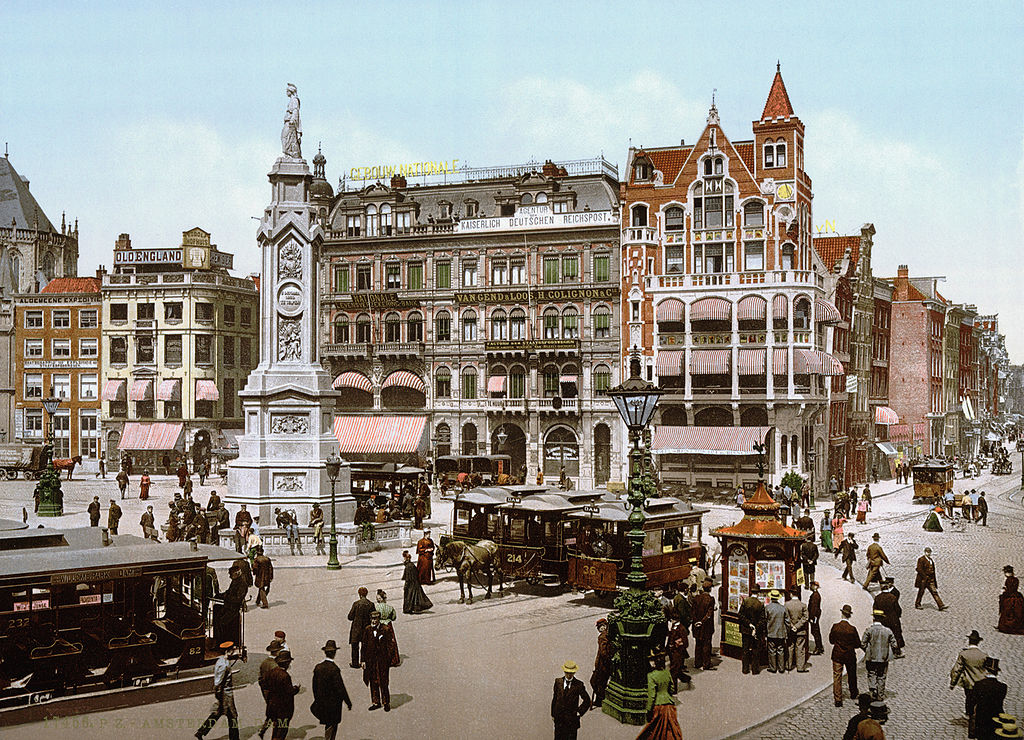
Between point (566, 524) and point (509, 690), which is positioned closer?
point (509, 690)

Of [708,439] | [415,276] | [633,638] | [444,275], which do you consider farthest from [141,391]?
[633,638]

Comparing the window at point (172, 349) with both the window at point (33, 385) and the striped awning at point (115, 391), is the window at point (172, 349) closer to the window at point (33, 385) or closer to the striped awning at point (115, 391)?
the striped awning at point (115, 391)

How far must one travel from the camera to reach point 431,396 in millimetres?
59844

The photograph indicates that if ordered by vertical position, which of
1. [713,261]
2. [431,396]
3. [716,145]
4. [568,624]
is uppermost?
[716,145]

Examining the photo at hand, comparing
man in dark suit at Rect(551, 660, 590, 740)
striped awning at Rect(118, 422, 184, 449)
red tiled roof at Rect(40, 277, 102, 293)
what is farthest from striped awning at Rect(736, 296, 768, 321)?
red tiled roof at Rect(40, 277, 102, 293)

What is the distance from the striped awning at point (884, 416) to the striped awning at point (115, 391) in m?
50.6

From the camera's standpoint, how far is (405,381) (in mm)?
59969

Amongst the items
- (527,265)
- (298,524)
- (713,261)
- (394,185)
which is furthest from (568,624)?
(394,185)

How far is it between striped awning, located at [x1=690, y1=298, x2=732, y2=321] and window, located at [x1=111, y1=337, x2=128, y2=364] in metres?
38.1

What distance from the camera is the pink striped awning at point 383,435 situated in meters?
58.6

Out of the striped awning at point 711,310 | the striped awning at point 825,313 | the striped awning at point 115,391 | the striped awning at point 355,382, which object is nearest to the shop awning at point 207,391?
the striped awning at point 115,391

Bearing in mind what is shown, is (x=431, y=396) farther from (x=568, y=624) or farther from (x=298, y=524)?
(x=568, y=624)

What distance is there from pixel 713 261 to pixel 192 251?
3579 cm

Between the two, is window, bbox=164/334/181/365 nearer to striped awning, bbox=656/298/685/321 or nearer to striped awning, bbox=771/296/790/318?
striped awning, bbox=656/298/685/321
